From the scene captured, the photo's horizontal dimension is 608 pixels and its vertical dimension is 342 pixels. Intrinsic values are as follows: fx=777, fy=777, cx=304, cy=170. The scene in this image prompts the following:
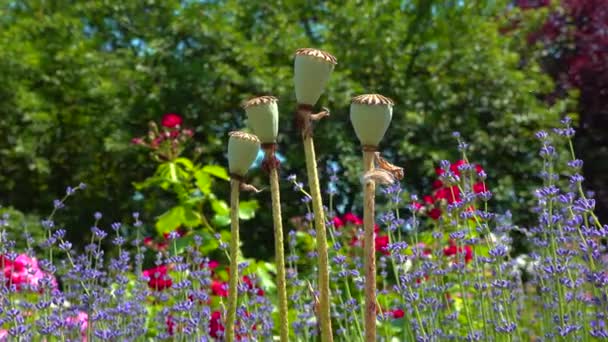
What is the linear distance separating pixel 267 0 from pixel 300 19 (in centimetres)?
54

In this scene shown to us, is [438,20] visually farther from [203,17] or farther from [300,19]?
[203,17]

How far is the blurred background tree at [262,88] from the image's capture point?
7484mm

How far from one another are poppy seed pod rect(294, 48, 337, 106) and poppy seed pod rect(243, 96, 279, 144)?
39 mm

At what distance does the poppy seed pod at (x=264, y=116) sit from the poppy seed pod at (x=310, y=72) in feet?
0.13

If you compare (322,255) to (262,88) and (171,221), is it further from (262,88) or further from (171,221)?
(262,88)

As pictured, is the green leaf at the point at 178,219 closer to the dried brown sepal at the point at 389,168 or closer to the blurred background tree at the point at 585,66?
the dried brown sepal at the point at 389,168

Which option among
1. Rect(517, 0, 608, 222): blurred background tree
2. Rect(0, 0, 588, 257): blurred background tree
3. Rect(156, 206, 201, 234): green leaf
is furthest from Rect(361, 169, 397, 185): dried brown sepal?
Rect(517, 0, 608, 222): blurred background tree

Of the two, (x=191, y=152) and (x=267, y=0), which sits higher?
(x=267, y=0)

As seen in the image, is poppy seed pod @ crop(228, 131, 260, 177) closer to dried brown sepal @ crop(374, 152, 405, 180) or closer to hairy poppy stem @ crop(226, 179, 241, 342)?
hairy poppy stem @ crop(226, 179, 241, 342)

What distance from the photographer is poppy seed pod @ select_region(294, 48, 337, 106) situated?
0.83 m

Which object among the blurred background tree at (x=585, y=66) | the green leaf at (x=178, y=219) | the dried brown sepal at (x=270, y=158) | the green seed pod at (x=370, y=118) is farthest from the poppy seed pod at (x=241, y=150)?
the blurred background tree at (x=585, y=66)

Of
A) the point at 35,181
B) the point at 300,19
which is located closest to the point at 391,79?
the point at 300,19

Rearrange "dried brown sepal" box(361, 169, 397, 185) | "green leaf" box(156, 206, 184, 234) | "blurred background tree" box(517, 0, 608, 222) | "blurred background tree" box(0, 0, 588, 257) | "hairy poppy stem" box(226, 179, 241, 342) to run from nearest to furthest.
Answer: "dried brown sepal" box(361, 169, 397, 185)
"hairy poppy stem" box(226, 179, 241, 342)
"green leaf" box(156, 206, 184, 234)
"blurred background tree" box(0, 0, 588, 257)
"blurred background tree" box(517, 0, 608, 222)

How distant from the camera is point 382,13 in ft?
26.5
